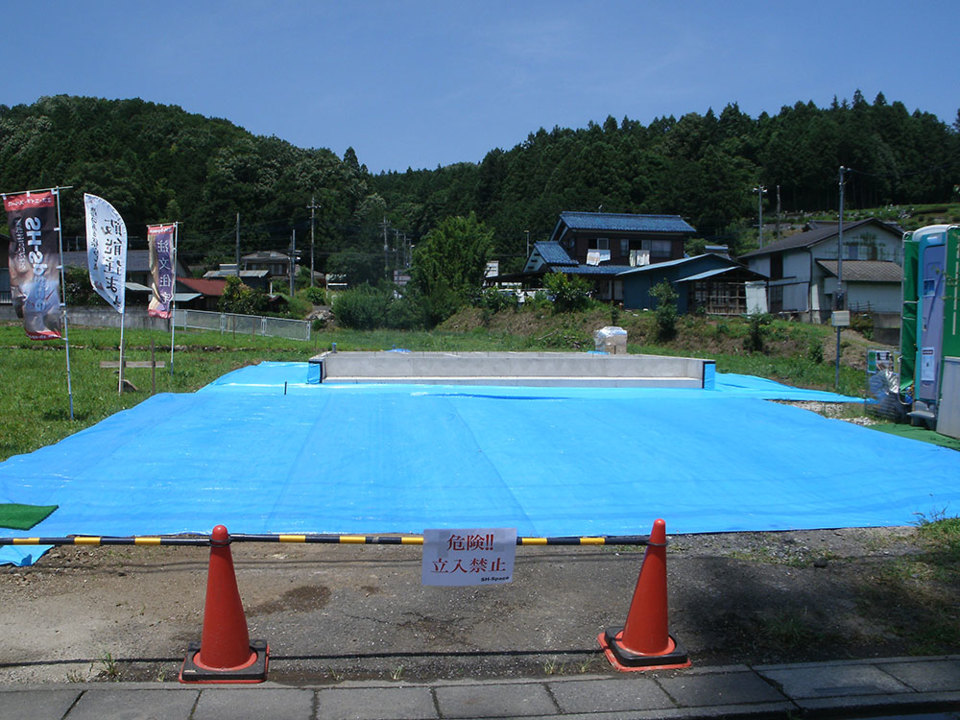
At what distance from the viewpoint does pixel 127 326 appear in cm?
3175

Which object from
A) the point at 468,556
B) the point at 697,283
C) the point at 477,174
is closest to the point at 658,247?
the point at 697,283

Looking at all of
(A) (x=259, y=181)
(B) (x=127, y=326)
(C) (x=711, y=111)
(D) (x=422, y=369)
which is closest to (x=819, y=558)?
(D) (x=422, y=369)

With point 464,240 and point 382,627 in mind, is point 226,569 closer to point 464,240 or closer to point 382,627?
point 382,627

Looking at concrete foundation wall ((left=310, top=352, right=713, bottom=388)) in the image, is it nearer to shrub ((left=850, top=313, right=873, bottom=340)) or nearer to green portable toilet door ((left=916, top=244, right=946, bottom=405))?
green portable toilet door ((left=916, top=244, right=946, bottom=405))

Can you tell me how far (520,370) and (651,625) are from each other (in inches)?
421

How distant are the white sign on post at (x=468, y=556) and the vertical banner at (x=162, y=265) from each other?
11.5 m

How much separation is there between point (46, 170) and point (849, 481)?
6003 centimetres

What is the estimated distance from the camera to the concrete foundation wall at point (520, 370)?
1355 cm

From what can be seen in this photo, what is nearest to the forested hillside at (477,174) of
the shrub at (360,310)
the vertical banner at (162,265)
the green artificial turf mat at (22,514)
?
the shrub at (360,310)

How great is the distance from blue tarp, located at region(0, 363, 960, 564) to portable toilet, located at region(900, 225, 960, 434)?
Result: 1027 millimetres

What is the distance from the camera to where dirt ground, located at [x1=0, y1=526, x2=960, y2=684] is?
11.3 ft

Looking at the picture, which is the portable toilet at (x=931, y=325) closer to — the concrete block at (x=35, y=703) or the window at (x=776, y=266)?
the concrete block at (x=35, y=703)

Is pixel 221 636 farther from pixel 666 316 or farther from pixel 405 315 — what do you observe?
pixel 405 315

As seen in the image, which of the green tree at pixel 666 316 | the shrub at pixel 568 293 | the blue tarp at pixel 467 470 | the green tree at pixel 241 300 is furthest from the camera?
the green tree at pixel 241 300
